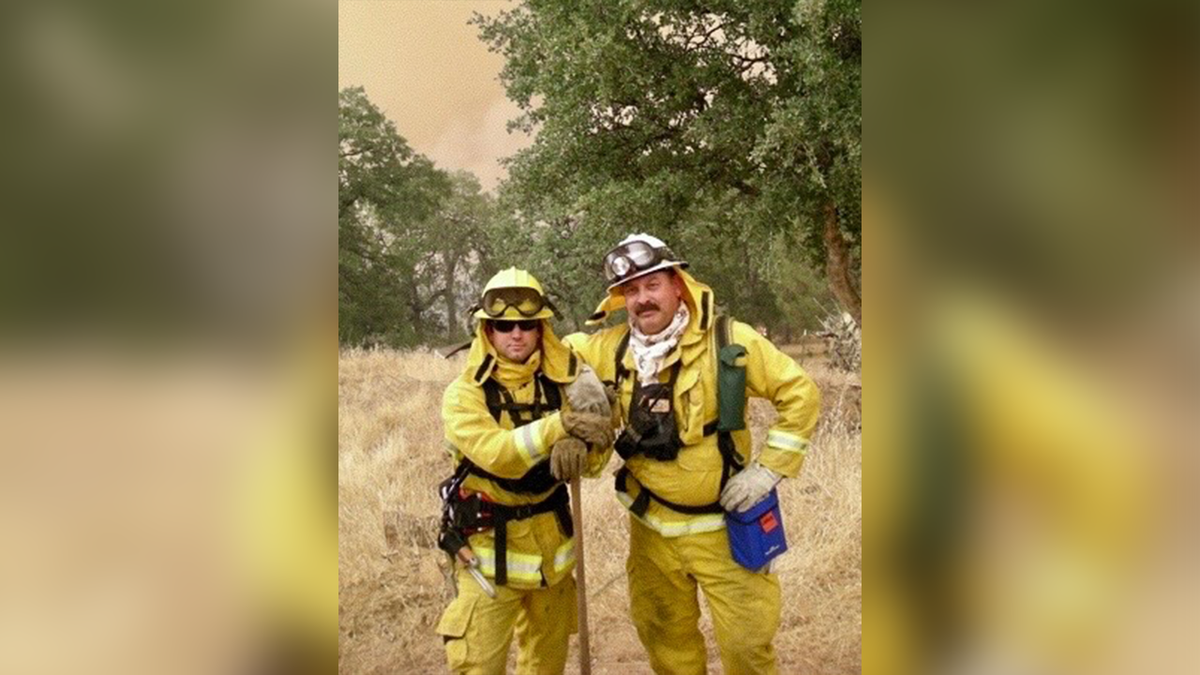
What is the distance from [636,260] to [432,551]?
3432mm

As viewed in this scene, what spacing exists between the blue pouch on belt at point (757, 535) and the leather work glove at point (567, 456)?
2.75ft

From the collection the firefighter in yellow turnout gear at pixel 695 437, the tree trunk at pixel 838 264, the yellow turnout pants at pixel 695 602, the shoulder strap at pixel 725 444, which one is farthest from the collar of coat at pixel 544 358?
the tree trunk at pixel 838 264

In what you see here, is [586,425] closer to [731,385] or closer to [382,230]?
[731,385]

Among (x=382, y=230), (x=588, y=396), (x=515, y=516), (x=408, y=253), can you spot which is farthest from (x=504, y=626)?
(x=382, y=230)

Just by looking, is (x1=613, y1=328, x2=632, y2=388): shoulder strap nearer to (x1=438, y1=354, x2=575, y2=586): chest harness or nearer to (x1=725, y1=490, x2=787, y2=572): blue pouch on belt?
(x1=438, y1=354, x2=575, y2=586): chest harness

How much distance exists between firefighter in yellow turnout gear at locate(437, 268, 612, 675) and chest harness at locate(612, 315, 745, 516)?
0.60 ft

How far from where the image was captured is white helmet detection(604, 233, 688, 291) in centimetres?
386

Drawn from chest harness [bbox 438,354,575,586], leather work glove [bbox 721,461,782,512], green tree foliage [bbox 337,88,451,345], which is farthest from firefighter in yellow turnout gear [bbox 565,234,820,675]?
green tree foliage [bbox 337,88,451,345]

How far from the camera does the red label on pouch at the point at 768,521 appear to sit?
3.82 m
